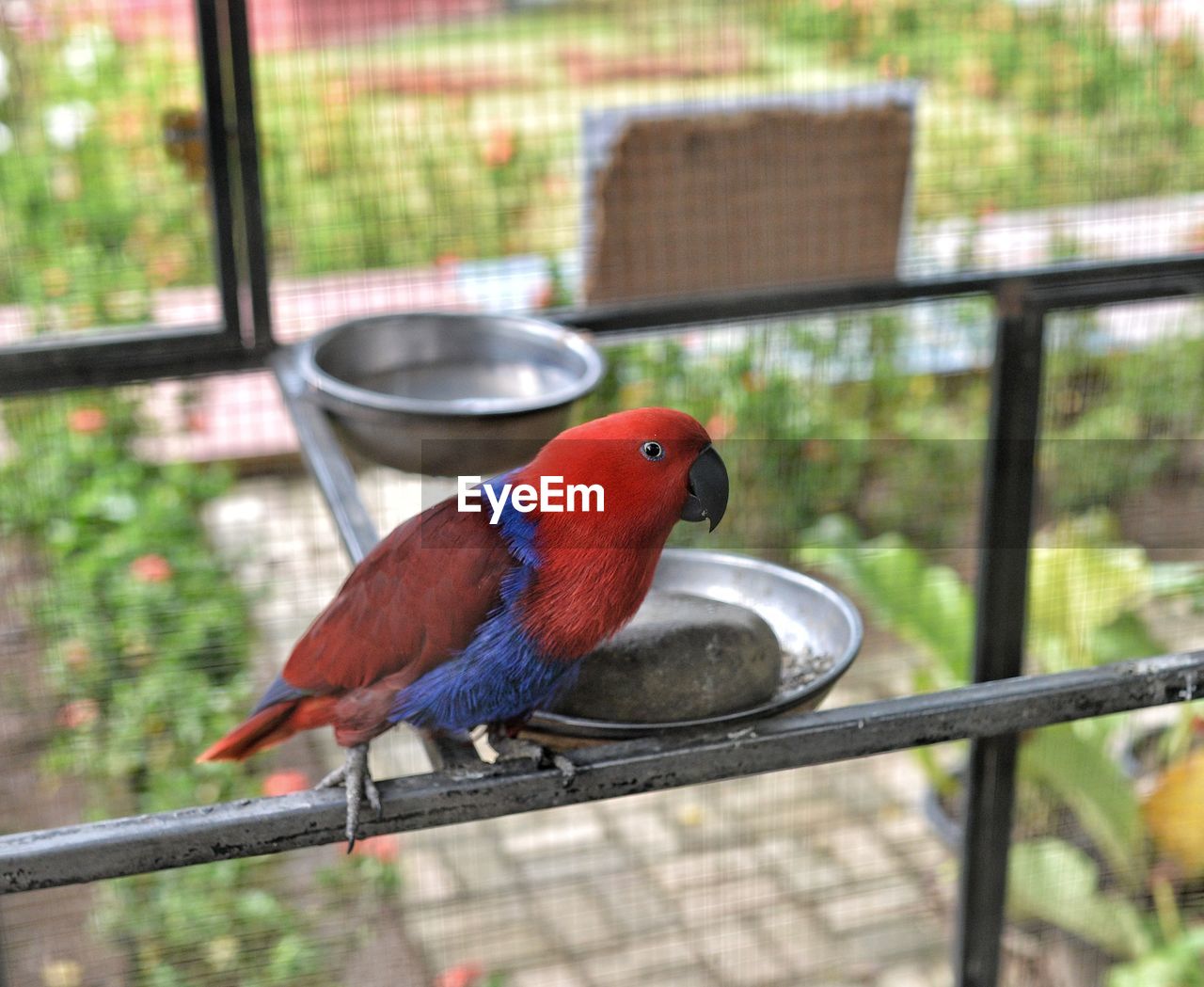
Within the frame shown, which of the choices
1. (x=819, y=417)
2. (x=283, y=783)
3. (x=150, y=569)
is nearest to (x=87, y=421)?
(x=150, y=569)

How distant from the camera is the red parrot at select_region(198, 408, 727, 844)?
30.5 inches

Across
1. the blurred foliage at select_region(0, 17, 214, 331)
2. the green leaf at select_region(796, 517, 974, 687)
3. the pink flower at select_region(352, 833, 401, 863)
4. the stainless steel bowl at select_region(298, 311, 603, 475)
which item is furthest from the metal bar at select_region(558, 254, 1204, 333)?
the pink flower at select_region(352, 833, 401, 863)

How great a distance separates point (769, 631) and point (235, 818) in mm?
376

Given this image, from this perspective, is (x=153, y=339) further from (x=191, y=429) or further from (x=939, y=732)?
(x=939, y=732)

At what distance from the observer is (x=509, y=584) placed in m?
0.81

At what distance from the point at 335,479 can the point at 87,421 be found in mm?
1132

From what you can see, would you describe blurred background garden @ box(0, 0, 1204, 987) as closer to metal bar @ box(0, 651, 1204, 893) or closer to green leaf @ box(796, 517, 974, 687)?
green leaf @ box(796, 517, 974, 687)

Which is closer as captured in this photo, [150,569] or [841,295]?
[841,295]

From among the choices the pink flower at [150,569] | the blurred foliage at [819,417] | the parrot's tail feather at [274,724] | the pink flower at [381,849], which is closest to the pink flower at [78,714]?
the pink flower at [150,569]

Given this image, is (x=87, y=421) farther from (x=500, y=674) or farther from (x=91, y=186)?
(x=500, y=674)

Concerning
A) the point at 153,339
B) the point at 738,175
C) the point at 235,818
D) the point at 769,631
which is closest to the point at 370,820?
the point at 235,818

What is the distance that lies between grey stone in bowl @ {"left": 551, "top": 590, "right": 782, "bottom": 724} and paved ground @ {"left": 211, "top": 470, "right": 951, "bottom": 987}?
2.72 ft

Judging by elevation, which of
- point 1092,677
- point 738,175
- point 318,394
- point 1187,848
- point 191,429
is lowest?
point 1187,848

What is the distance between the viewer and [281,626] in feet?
6.88
